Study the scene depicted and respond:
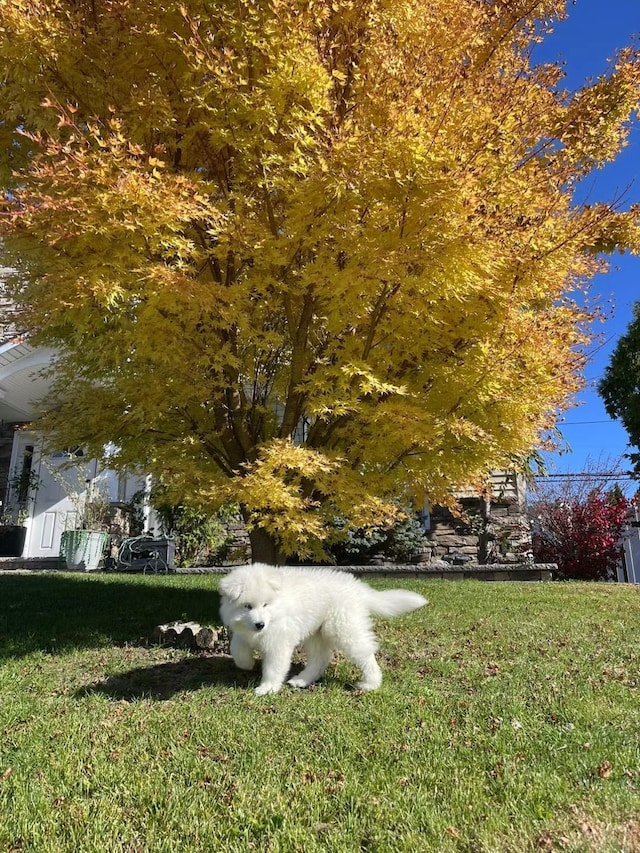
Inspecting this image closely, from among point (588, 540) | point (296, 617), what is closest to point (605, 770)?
point (296, 617)

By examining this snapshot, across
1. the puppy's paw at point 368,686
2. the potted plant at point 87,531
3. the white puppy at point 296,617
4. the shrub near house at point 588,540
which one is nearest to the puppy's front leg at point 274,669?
the white puppy at point 296,617

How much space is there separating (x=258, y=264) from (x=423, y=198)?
1446 mm

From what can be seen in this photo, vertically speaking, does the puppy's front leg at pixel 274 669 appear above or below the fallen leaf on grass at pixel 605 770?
above

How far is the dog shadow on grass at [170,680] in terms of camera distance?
3943mm

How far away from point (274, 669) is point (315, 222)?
10.2 feet

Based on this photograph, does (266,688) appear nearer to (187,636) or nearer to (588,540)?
(187,636)

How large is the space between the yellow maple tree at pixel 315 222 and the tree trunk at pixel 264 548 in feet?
0.93

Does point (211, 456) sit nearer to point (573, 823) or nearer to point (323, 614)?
point (323, 614)

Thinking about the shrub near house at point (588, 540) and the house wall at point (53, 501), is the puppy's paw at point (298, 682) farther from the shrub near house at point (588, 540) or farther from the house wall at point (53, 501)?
the shrub near house at point (588, 540)

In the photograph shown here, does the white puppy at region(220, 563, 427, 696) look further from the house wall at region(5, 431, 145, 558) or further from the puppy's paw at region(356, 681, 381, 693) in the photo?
the house wall at region(5, 431, 145, 558)

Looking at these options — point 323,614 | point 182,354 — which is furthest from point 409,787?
point 182,354

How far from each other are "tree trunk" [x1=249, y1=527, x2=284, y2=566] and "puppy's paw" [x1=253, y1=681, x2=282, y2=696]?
1.86m

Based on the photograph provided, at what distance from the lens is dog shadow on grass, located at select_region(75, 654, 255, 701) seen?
394 cm

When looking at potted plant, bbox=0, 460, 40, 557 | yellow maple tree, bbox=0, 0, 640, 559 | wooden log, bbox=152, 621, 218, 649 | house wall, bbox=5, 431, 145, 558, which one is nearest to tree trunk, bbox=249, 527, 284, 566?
yellow maple tree, bbox=0, 0, 640, 559
